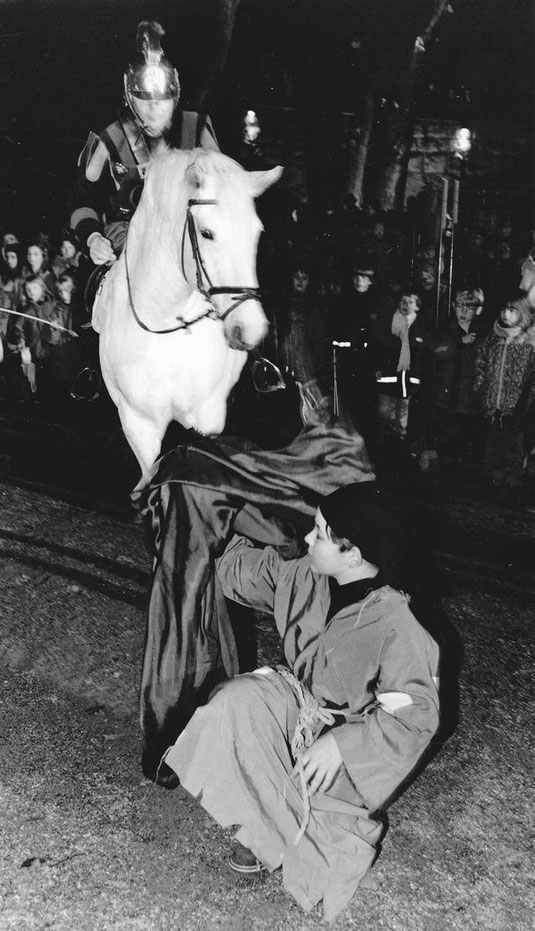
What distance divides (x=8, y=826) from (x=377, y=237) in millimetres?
7988

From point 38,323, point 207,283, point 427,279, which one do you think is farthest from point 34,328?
point 207,283

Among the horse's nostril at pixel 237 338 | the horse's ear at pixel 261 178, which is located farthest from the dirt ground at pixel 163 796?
the horse's ear at pixel 261 178

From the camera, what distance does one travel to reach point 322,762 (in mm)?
2334

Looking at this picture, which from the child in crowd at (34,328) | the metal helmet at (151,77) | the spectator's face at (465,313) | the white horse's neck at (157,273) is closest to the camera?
the white horse's neck at (157,273)

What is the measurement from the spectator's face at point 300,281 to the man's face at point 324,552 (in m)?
6.09

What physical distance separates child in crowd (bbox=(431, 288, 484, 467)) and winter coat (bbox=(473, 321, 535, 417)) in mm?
148

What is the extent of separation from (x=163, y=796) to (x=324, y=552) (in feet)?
4.38

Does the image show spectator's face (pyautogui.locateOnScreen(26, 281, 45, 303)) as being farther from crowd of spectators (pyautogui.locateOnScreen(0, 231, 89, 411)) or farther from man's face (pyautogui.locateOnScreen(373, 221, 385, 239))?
man's face (pyautogui.locateOnScreen(373, 221, 385, 239))

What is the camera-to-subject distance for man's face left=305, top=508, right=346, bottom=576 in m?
2.48

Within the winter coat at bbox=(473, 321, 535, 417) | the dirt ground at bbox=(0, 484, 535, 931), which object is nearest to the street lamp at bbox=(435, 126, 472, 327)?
the winter coat at bbox=(473, 321, 535, 417)

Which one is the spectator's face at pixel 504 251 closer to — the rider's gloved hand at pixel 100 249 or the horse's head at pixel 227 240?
the rider's gloved hand at pixel 100 249

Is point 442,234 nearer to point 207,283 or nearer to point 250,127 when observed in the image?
point 250,127

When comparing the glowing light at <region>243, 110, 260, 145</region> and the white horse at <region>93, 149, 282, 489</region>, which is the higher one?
the glowing light at <region>243, 110, 260, 145</region>

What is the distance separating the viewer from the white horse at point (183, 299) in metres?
3.81
